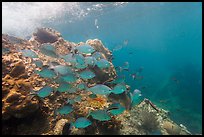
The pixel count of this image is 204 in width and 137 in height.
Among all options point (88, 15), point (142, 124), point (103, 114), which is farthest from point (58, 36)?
point (88, 15)

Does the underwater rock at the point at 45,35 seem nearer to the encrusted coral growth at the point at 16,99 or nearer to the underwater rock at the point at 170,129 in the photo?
the encrusted coral growth at the point at 16,99

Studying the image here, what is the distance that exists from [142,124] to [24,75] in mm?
4860

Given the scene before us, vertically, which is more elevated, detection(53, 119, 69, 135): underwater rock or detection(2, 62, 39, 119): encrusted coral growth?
detection(2, 62, 39, 119): encrusted coral growth

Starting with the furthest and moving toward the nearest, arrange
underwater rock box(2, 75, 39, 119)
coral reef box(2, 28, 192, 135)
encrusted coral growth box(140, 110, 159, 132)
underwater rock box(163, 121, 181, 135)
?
underwater rock box(163, 121, 181, 135) → encrusted coral growth box(140, 110, 159, 132) → coral reef box(2, 28, 192, 135) → underwater rock box(2, 75, 39, 119)

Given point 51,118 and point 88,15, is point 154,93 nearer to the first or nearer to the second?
point 88,15

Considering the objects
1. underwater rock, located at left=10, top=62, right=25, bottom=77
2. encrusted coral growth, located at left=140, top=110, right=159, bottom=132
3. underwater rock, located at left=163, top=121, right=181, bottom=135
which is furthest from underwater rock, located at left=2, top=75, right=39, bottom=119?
underwater rock, located at left=163, top=121, right=181, bottom=135

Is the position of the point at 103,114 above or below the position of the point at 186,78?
below

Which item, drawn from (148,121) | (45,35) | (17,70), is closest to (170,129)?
(148,121)

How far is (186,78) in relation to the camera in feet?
111

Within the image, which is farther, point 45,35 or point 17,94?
point 45,35

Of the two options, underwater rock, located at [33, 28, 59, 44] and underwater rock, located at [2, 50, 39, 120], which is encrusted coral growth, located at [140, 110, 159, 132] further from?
underwater rock, located at [33, 28, 59, 44]

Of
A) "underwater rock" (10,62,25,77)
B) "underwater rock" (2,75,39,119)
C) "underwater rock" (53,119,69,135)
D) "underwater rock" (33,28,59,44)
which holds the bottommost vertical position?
"underwater rock" (53,119,69,135)

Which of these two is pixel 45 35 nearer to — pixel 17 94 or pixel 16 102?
pixel 17 94

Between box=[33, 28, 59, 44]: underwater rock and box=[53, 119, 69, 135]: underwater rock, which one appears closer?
box=[53, 119, 69, 135]: underwater rock
